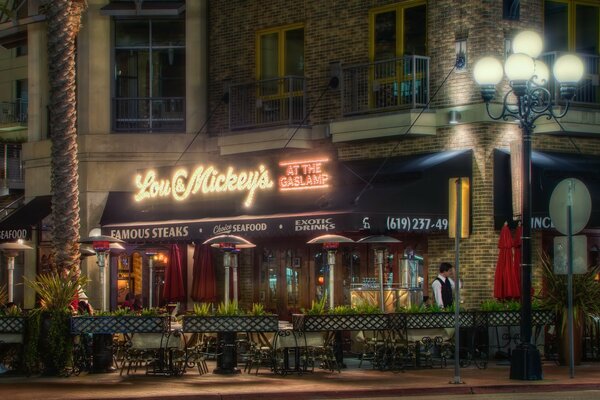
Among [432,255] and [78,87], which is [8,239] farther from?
[432,255]

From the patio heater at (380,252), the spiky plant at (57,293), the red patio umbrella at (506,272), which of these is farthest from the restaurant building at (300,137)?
the spiky plant at (57,293)

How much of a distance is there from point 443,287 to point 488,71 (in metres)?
5.30

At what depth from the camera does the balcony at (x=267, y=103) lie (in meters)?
27.7

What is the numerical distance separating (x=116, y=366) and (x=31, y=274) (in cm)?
1049

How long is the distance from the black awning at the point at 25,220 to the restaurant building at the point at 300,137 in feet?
0.31

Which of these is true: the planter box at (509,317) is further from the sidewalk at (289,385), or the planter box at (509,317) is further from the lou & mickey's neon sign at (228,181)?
the lou & mickey's neon sign at (228,181)

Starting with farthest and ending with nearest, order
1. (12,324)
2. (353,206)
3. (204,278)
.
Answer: (204,278) → (353,206) → (12,324)

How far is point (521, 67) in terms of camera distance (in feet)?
61.2

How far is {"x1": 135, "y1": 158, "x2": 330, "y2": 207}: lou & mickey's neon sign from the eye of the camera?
26.1m

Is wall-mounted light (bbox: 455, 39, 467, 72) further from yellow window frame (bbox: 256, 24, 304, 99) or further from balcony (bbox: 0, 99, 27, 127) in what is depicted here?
balcony (bbox: 0, 99, 27, 127)

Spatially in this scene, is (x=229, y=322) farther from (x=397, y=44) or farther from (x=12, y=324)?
(x=397, y=44)

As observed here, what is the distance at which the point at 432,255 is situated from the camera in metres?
25.2

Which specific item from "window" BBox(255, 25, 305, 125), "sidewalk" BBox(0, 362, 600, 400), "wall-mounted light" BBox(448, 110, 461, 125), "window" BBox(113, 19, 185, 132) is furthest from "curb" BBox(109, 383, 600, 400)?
"window" BBox(113, 19, 185, 132)

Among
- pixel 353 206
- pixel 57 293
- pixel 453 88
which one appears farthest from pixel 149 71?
pixel 57 293
